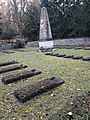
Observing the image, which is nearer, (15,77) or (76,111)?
(76,111)

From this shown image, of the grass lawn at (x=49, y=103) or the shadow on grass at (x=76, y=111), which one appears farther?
the grass lawn at (x=49, y=103)

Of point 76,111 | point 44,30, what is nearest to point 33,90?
point 76,111

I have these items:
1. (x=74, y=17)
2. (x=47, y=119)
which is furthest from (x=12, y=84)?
(x=74, y=17)

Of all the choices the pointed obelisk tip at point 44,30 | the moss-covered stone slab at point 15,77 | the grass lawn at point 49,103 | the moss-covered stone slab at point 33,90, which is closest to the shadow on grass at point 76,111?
the grass lawn at point 49,103

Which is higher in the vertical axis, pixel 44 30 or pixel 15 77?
pixel 44 30

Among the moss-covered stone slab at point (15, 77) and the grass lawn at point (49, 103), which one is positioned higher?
the moss-covered stone slab at point (15, 77)

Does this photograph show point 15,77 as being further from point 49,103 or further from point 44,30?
point 44,30

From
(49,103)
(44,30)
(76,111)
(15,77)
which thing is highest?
(44,30)

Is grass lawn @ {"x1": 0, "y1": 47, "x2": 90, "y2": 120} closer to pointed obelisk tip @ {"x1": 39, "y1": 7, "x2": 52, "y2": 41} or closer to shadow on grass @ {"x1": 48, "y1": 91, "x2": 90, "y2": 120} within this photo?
shadow on grass @ {"x1": 48, "y1": 91, "x2": 90, "y2": 120}

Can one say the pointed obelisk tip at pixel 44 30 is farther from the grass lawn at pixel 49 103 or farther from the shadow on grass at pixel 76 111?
the shadow on grass at pixel 76 111

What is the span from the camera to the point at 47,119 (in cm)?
308

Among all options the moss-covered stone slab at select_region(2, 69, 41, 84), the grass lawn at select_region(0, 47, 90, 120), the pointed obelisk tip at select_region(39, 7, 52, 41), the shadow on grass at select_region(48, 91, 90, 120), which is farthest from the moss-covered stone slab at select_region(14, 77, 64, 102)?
the pointed obelisk tip at select_region(39, 7, 52, 41)

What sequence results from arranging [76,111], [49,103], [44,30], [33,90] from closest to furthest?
[76,111], [49,103], [33,90], [44,30]

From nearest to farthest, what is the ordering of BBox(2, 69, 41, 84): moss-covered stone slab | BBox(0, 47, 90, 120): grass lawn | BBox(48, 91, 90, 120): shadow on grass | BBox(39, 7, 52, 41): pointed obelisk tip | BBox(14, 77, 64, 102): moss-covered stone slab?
BBox(48, 91, 90, 120): shadow on grass, BBox(0, 47, 90, 120): grass lawn, BBox(14, 77, 64, 102): moss-covered stone slab, BBox(2, 69, 41, 84): moss-covered stone slab, BBox(39, 7, 52, 41): pointed obelisk tip
